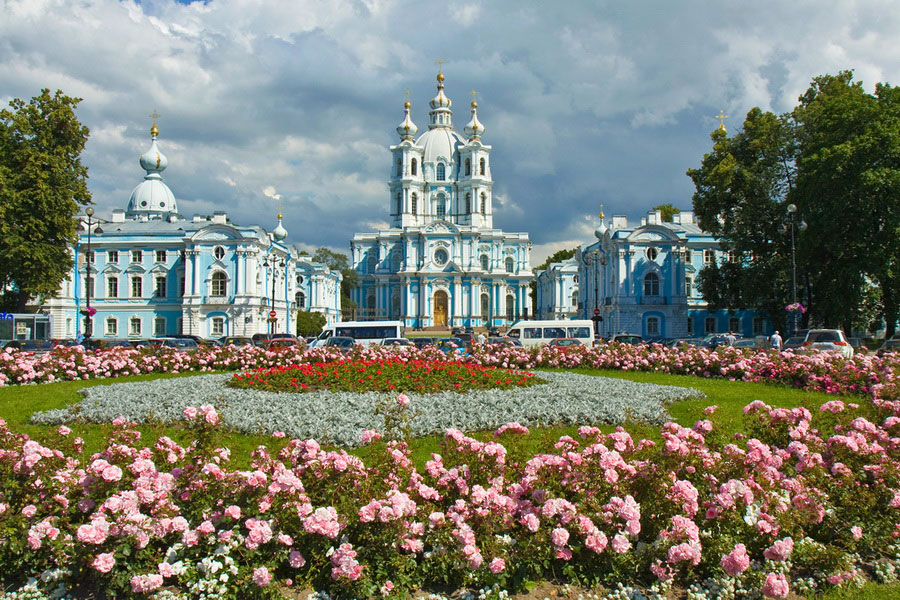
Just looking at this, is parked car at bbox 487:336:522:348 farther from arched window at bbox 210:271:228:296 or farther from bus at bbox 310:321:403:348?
arched window at bbox 210:271:228:296

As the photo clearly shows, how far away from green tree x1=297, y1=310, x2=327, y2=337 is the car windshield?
45.0 m

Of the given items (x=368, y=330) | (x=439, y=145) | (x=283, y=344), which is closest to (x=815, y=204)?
(x=368, y=330)

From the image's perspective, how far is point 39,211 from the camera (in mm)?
32438

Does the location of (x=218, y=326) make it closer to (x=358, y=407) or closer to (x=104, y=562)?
(x=358, y=407)

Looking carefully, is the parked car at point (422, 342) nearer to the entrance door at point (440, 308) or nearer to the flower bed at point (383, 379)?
the flower bed at point (383, 379)

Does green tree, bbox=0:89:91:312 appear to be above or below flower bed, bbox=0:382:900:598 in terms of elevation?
above

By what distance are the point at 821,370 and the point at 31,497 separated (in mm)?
15081

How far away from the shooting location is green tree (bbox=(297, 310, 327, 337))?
63000mm

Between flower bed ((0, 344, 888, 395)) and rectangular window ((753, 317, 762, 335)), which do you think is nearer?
flower bed ((0, 344, 888, 395))

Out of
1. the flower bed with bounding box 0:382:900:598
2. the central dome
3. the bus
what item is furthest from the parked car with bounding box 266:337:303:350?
the central dome

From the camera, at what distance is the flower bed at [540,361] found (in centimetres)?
1505

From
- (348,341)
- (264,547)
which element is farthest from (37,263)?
(264,547)

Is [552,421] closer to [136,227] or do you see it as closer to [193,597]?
[193,597]

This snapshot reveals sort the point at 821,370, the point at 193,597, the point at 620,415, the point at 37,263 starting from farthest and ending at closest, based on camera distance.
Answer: the point at 37,263 → the point at 821,370 → the point at 620,415 → the point at 193,597
